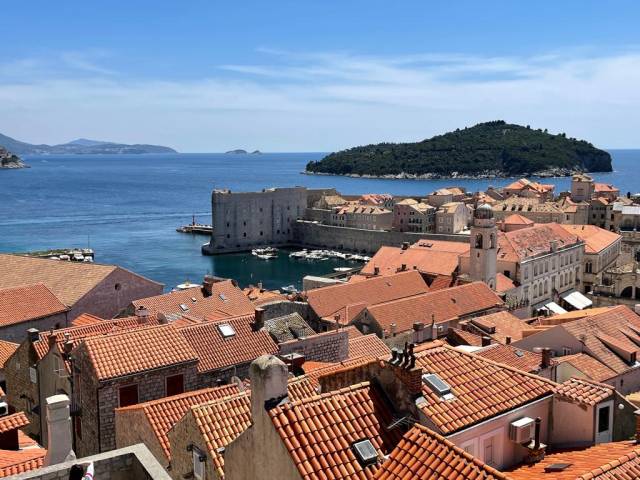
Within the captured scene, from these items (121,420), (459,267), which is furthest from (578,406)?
(459,267)

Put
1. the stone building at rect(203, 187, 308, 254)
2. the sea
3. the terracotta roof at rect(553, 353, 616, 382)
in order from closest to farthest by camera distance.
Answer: the terracotta roof at rect(553, 353, 616, 382), the sea, the stone building at rect(203, 187, 308, 254)

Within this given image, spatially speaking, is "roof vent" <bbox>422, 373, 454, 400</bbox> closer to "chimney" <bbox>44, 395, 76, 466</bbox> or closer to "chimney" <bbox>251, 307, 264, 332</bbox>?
"chimney" <bbox>44, 395, 76, 466</bbox>

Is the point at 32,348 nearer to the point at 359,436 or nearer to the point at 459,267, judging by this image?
the point at 359,436

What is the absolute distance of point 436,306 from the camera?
112 ft

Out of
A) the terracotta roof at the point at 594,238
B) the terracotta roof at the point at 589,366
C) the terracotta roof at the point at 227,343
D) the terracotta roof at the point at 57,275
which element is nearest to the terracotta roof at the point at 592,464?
the terracotta roof at the point at 227,343

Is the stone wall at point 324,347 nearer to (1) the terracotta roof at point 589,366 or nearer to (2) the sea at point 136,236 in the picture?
(1) the terracotta roof at point 589,366

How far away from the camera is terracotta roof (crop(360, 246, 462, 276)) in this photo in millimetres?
47875

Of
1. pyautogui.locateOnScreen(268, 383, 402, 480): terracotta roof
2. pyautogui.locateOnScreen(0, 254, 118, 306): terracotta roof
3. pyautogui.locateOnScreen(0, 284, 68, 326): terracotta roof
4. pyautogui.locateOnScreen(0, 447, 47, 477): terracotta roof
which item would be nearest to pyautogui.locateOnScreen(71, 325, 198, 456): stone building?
pyautogui.locateOnScreen(0, 447, 47, 477): terracotta roof

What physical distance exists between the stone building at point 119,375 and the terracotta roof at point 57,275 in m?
13.3

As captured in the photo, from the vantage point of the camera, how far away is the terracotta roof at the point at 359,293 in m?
34.7

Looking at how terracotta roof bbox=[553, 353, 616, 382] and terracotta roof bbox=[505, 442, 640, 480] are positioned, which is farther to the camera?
terracotta roof bbox=[553, 353, 616, 382]

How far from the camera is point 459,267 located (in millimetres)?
46906

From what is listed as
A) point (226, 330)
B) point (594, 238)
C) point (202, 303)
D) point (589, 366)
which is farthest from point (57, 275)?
point (594, 238)

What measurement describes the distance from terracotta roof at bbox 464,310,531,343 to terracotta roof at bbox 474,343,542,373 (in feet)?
21.7
